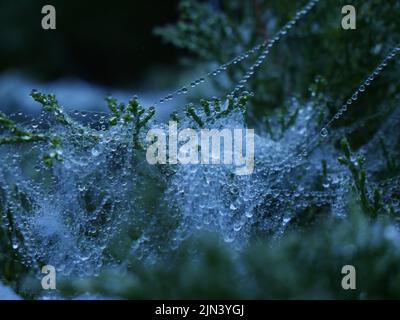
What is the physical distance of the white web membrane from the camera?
1596mm

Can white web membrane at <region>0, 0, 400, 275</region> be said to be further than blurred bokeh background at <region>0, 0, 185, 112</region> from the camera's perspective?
No

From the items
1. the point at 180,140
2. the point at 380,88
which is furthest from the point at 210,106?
the point at 380,88

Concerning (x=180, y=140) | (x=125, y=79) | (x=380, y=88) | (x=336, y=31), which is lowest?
(x=180, y=140)

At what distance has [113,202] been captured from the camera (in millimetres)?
1673

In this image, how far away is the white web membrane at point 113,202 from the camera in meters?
1.60

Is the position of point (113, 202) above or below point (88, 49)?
below

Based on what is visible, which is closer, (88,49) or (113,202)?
(113,202)

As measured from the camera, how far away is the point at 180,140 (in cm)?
172

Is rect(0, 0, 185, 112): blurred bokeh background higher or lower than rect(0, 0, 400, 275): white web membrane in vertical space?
higher

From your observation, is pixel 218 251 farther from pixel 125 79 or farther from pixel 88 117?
pixel 125 79

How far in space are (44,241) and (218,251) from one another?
0.74 m

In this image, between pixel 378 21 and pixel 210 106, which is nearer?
pixel 210 106

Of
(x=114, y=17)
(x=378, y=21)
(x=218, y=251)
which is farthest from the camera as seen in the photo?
Answer: (x=114, y=17)
